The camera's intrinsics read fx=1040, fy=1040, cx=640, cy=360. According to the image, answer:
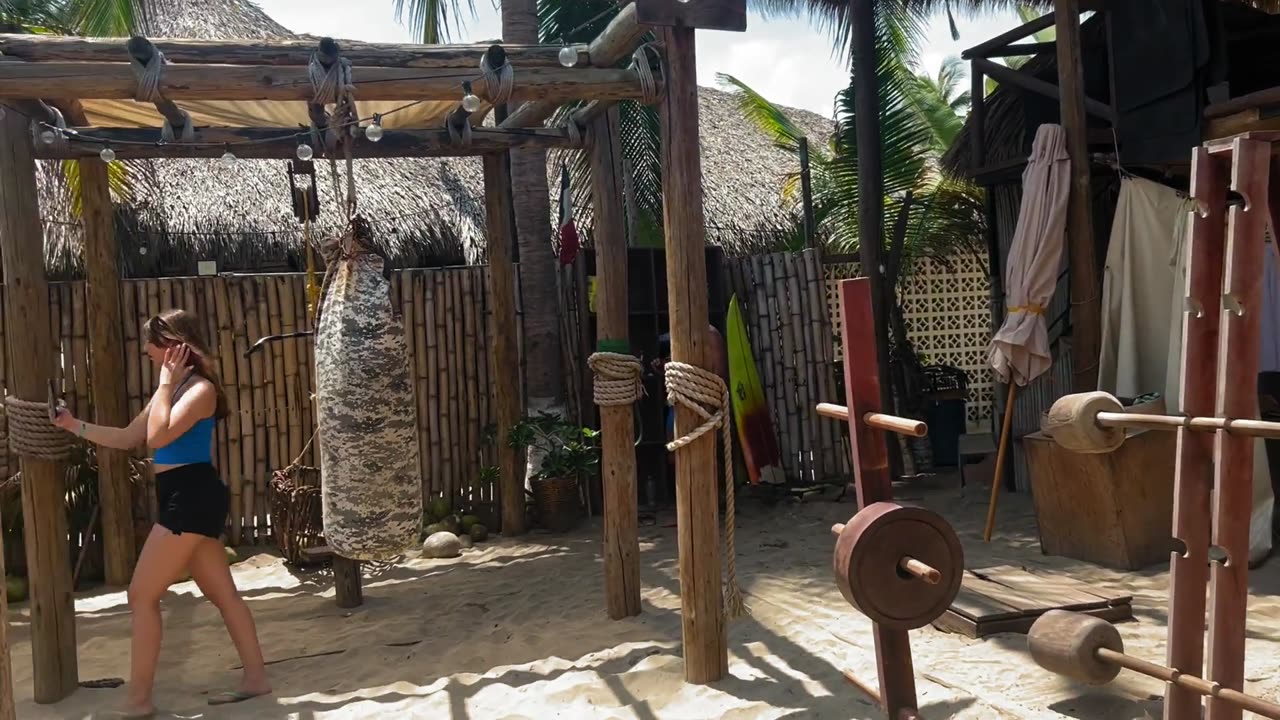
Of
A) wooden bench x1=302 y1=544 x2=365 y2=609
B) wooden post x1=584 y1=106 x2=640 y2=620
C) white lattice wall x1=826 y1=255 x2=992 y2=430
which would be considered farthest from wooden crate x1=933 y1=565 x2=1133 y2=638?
white lattice wall x1=826 y1=255 x2=992 y2=430

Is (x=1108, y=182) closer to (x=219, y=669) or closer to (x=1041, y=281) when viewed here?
(x=1041, y=281)

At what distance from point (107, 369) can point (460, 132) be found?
Result: 2.47 metres

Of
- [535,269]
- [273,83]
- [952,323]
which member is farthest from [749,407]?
[952,323]

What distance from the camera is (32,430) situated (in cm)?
394

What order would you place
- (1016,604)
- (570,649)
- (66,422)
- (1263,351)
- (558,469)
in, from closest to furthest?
1. (66,422)
2. (1016,604)
3. (570,649)
4. (1263,351)
5. (558,469)

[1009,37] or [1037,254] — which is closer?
[1037,254]

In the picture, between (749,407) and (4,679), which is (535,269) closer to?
(749,407)

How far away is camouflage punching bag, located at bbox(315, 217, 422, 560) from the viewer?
359 cm

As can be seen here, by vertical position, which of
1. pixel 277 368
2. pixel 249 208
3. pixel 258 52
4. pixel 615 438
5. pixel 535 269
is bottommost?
pixel 615 438

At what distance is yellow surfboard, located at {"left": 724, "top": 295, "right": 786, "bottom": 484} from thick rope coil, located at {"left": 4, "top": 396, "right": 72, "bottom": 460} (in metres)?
4.51

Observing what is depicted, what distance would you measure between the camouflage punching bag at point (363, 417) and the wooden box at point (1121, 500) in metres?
3.47

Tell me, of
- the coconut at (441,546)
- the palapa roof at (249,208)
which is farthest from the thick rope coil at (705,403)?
the palapa roof at (249,208)

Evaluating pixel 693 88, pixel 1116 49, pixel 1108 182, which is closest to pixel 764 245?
pixel 1108 182

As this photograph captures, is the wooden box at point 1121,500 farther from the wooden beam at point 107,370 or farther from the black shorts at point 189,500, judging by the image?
the wooden beam at point 107,370
